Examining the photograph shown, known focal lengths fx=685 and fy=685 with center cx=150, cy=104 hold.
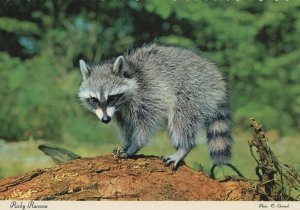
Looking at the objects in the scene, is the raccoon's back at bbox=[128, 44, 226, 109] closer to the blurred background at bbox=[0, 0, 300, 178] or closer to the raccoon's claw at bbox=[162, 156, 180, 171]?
the raccoon's claw at bbox=[162, 156, 180, 171]

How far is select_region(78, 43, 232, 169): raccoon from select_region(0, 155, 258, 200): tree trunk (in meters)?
0.37

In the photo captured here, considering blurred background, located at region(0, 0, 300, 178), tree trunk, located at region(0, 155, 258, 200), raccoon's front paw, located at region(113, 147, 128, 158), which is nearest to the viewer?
tree trunk, located at region(0, 155, 258, 200)

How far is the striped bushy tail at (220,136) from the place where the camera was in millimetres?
4707

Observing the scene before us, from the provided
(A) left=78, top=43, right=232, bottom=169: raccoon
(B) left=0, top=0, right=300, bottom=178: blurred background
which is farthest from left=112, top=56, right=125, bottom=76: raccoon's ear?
(B) left=0, top=0, right=300, bottom=178: blurred background

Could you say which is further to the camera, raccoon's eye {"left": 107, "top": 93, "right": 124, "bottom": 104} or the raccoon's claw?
raccoon's eye {"left": 107, "top": 93, "right": 124, "bottom": 104}

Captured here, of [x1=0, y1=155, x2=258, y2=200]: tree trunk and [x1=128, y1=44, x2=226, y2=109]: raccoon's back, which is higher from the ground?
[x1=128, y1=44, x2=226, y2=109]: raccoon's back

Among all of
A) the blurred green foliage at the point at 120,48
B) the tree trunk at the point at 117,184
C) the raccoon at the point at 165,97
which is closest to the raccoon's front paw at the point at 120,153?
the raccoon at the point at 165,97

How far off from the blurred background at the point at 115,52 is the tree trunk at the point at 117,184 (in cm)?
170

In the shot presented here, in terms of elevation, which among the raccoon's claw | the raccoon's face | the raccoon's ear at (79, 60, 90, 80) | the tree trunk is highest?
the raccoon's ear at (79, 60, 90, 80)

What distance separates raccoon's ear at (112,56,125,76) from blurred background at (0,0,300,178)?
138 cm

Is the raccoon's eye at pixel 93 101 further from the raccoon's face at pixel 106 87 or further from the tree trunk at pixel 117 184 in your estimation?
the tree trunk at pixel 117 184

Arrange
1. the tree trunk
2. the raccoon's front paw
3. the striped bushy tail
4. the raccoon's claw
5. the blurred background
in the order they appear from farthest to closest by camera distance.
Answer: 1. the blurred background
2. the striped bushy tail
3. the raccoon's front paw
4. the raccoon's claw
5. the tree trunk

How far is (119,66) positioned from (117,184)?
3.13 ft

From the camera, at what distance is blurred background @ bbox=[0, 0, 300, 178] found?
20.5 feet
